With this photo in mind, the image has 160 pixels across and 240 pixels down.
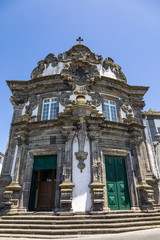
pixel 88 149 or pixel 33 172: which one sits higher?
pixel 88 149

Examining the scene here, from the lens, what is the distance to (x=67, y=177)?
7.80 metres

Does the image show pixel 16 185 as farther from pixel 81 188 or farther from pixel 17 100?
pixel 17 100

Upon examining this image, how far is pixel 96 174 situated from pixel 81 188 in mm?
1032

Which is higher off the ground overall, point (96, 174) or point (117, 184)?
point (96, 174)

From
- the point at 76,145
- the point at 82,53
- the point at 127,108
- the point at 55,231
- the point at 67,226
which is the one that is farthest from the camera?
the point at 82,53

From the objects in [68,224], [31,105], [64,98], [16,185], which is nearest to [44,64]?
[31,105]

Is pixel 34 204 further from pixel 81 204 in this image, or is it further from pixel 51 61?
pixel 51 61

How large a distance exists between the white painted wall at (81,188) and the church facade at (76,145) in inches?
1.6

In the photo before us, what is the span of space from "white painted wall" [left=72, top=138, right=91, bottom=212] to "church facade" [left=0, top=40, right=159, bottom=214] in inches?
1.6

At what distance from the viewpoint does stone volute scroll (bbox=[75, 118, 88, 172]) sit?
26.6 feet

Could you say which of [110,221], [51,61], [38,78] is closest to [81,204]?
[110,221]

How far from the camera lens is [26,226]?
631cm

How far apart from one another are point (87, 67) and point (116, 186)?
8.68 metres

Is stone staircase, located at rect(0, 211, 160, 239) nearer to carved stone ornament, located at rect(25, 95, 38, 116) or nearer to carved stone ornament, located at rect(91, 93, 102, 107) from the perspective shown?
carved stone ornament, located at rect(25, 95, 38, 116)
